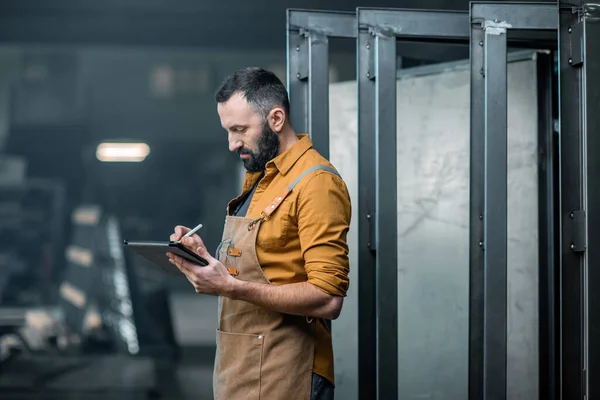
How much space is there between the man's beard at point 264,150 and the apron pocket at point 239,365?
1.47 ft

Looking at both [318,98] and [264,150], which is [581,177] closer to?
[318,98]

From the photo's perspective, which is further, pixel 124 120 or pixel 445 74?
pixel 124 120

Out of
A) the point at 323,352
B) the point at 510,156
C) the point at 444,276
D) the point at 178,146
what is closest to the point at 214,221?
the point at 178,146

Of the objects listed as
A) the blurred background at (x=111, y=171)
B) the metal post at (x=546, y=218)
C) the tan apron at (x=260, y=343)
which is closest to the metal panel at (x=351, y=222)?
the blurred background at (x=111, y=171)

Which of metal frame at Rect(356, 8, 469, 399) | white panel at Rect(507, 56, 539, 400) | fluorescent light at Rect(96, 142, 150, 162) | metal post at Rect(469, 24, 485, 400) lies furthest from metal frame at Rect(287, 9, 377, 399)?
fluorescent light at Rect(96, 142, 150, 162)

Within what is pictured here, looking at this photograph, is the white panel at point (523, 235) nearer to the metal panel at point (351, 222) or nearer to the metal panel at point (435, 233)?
the metal panel at point (435, 233)

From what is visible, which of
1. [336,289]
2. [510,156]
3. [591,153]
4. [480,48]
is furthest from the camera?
[510,156]

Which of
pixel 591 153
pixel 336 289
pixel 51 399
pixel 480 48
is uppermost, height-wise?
pixel 480 48

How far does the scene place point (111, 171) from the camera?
395 centimetres

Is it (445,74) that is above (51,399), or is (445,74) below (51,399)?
above

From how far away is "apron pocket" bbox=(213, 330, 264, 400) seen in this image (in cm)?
231

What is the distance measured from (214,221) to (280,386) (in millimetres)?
1737

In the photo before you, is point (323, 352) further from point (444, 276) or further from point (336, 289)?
point (444, 276)

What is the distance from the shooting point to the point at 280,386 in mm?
2289
